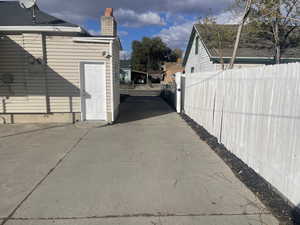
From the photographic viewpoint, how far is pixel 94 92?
27.8 ft

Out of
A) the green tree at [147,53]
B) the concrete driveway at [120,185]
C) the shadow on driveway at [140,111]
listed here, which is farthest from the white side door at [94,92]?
the green tree at [147,53]

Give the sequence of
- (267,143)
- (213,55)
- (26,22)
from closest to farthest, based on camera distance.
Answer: (267,143) < (26,22) < (213,55)

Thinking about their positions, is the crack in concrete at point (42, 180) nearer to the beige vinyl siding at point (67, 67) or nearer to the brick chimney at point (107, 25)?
the beige vinyl siding at point (67, 67)

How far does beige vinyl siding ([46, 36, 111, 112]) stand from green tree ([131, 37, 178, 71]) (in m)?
50.0

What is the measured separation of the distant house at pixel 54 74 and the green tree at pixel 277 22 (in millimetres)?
7828

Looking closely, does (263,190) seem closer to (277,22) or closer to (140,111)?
(140,111)

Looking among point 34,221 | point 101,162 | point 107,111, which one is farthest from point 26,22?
point 34,221

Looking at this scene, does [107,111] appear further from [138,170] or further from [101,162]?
[138,170]

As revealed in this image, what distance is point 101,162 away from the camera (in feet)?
15.5

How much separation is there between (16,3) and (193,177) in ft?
36.5

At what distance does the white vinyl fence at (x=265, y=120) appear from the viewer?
2982 millimetres

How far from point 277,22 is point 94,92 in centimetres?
1063

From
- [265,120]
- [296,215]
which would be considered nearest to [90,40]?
[265,120]

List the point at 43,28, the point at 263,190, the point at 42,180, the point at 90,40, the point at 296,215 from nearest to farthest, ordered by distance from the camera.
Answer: the point at 296,215, the point at 263,190, the point at 42,180, the point at 43,28, the point at 90,40
